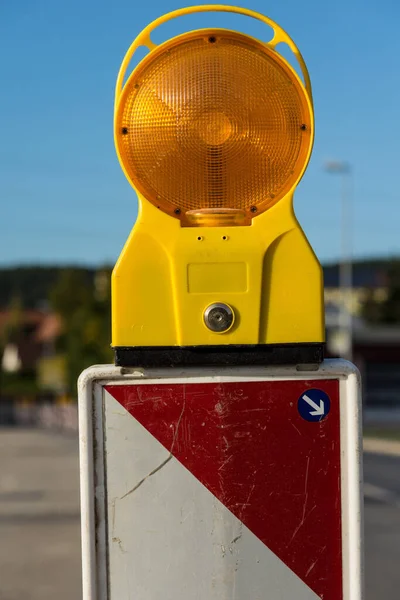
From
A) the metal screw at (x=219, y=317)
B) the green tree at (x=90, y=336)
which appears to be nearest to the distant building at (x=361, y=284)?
the green tree at (x=90, y=336)

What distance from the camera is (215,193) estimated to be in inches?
64.3

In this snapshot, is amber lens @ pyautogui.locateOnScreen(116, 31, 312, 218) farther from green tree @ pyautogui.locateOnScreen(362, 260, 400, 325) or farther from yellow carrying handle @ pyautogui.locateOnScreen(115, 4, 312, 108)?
green tree @ pyautogui.locateOnScreen(362, 260, 400, 325)

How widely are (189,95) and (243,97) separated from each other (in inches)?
3.8

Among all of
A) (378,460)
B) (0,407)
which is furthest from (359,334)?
(378,460)

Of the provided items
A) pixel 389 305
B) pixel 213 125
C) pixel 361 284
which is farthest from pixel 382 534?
pixel 361 284

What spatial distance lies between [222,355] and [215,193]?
1.02 ft

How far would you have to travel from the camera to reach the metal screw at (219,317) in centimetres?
152

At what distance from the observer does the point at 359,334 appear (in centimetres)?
4778

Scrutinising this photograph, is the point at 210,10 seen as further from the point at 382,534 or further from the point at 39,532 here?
the point at 39,532

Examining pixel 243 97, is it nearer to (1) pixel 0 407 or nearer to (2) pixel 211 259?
(2) pixel 211 259

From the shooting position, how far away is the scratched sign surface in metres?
1.49

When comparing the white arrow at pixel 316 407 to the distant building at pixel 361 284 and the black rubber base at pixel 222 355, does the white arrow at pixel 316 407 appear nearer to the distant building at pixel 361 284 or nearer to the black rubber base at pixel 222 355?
the black rubber base at pixel 222 355

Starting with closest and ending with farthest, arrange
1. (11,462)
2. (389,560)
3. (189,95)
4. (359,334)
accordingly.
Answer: (189,95) < (389,560) < (11,462) < (359,334)

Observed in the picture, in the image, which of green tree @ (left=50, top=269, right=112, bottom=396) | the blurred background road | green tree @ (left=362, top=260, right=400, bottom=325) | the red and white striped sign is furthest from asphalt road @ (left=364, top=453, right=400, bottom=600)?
green tree @ (left=362, top=260, right=400, bottom=325)
